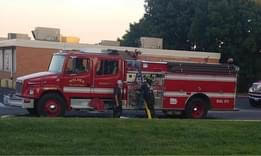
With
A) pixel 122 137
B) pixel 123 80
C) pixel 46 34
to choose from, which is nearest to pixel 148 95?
pixel 123 80

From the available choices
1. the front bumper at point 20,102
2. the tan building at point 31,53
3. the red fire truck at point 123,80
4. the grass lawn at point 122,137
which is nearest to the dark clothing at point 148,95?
the red fire truck at point 123,80

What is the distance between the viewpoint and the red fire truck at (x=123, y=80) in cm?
1880

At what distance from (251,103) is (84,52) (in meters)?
14.3

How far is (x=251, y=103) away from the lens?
3128cm

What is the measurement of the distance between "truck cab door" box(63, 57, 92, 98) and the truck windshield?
20 cm

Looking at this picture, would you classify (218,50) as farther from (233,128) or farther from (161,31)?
(233,128)

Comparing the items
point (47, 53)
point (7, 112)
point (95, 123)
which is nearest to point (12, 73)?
point (47, 53)

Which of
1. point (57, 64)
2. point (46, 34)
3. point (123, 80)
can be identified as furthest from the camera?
point (46, 34)

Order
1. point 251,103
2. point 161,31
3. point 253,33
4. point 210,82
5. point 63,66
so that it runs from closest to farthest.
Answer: point 63,66
point 210,82
point 251,103
point 253,33
point 161,31

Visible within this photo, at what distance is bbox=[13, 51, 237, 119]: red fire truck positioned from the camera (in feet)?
61.7

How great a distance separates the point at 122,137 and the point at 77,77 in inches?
268

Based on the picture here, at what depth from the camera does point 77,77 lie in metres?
19.1

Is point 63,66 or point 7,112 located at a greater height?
point 63,66

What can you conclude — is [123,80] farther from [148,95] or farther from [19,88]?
[19,88]
